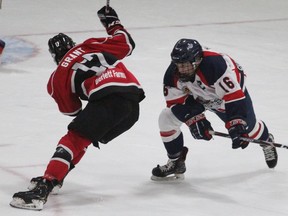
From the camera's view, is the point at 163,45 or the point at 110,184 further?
the point at 163,45

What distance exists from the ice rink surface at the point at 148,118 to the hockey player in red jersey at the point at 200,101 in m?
0.16

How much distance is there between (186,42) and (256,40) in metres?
3.49

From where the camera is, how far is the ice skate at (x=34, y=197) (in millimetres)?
4004

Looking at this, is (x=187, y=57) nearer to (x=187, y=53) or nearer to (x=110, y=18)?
(x=187, y=53)

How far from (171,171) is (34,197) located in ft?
2.73

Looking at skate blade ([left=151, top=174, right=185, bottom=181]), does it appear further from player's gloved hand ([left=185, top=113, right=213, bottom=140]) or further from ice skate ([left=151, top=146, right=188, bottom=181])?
player's gloved hand ([left=185, top=113, right=213, bottom=140])

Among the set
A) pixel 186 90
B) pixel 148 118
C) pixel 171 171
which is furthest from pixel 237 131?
pixel 148 118

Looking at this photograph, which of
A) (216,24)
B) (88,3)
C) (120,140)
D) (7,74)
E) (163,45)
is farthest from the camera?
(88,3)

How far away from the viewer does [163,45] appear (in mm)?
7512

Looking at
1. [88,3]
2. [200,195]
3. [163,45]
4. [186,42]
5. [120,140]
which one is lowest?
[200,195]

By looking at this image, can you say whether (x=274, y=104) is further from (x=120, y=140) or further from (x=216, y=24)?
Answer: (x=216, y=24)

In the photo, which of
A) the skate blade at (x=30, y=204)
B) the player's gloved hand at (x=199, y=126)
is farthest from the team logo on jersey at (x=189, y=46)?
the skate blade at (x=30, y=204)

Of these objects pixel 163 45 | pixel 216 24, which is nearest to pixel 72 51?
pixel 163 45

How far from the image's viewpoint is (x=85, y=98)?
4301mm
